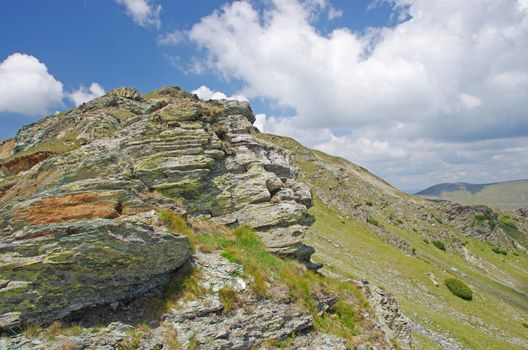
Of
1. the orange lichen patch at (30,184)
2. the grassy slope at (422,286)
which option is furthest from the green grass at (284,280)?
the grassy slope at (422,286)

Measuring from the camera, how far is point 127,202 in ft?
52.0

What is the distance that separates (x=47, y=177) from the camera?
58.3 ft

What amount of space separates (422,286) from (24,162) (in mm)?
49071

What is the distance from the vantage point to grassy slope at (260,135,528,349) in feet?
120

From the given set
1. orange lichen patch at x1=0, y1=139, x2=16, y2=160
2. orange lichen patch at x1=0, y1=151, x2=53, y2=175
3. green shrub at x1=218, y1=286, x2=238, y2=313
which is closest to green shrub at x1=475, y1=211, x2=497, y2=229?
green shrub at x1=218, y1=286, x2=238, y2=313

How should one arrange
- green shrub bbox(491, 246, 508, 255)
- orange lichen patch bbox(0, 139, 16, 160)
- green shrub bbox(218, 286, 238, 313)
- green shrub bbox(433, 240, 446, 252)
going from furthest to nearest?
green shrub bbox(491, 246, 508, 255) → green shrub bbox(433, 240, 446, 252) → orange lichen patch bbox(0, 139, 16, 160) → green shrub bbox(218, 286, 238, 313)

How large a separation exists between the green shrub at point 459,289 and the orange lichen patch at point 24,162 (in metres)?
53.9

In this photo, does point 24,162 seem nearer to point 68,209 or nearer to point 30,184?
point 30,184

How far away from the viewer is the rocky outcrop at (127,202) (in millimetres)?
11391

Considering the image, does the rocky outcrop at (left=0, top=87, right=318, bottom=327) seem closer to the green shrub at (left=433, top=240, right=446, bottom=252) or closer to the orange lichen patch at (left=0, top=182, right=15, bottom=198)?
the orange lichen patch at (left=0, top=182, right=15, bottom=198)

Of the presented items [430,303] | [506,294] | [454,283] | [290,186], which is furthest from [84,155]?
[506,294]

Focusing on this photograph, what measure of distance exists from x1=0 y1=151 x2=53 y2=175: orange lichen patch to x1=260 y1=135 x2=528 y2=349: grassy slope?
2823 centimetres

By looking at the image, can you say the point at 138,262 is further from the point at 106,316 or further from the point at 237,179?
→ the point at 237,179

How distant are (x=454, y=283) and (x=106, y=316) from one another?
172 ft
